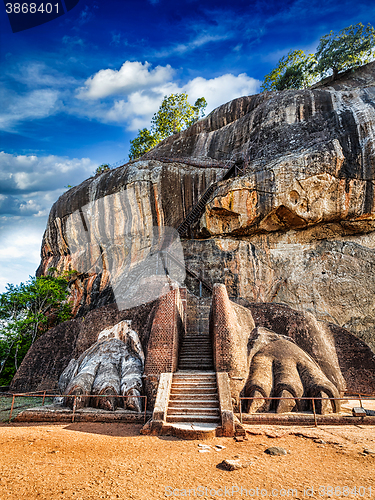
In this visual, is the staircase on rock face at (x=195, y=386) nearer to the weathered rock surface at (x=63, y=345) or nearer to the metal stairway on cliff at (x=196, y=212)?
the weathered rock surface at (x=63, y=345)

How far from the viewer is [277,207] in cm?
1877

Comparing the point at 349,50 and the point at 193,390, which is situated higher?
the point at 349,50

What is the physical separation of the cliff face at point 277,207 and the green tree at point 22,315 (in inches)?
131

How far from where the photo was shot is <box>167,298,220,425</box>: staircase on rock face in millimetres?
6562

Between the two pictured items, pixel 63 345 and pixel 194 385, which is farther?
pixel 63 345

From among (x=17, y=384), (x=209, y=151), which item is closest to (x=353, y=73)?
(x=209, y=151)

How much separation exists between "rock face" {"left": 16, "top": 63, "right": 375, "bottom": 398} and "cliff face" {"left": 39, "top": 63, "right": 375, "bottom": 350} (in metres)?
0.06

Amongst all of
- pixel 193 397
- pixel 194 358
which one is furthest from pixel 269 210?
pixel 193 397

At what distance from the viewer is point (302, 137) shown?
2019cm

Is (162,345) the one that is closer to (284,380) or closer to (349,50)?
(284,380)

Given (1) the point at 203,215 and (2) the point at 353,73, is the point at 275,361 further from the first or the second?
(2) the point at 353,73

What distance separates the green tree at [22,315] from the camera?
1596 centimetres

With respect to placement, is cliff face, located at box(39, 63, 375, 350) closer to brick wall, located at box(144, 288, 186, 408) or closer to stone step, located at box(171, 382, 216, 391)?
brick wall, located at box(144, 288, 186, 408)

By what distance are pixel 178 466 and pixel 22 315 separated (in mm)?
15357
